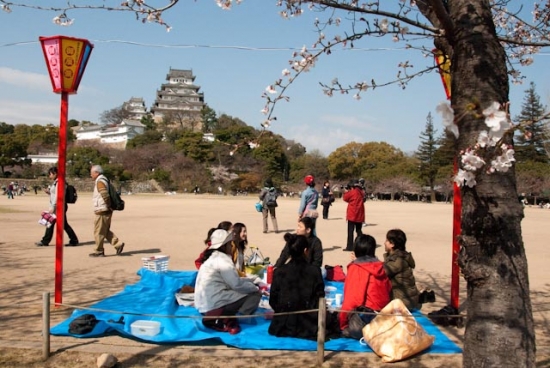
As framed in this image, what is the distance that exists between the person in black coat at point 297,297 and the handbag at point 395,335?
0.50m

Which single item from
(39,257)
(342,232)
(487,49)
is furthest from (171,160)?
(487,49)

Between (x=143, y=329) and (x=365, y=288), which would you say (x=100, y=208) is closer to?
(x=143, y=329)

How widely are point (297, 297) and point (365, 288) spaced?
0.66 metres

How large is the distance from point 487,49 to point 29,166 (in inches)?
2274

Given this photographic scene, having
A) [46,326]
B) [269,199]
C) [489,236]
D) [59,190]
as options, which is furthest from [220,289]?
[269,199]

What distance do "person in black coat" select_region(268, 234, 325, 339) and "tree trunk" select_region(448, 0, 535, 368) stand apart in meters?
1.92

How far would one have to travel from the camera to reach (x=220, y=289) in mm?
4418

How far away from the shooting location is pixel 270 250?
934cm

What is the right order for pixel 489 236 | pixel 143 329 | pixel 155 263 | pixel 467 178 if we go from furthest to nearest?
1. pixel 155 263
2. pixel 143 329
3. pixel 489 236
4. pixel 467 178

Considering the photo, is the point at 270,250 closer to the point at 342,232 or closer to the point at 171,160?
the point at 342,232

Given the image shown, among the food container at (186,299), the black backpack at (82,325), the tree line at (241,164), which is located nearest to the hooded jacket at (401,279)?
the food container at (186,299)

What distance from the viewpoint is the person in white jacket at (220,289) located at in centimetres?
438

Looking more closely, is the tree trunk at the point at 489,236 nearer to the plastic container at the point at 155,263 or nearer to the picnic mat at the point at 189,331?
the picnic mat at the point at 189,331

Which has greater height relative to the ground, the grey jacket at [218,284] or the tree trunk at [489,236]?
the tree trunk at [489,236]
